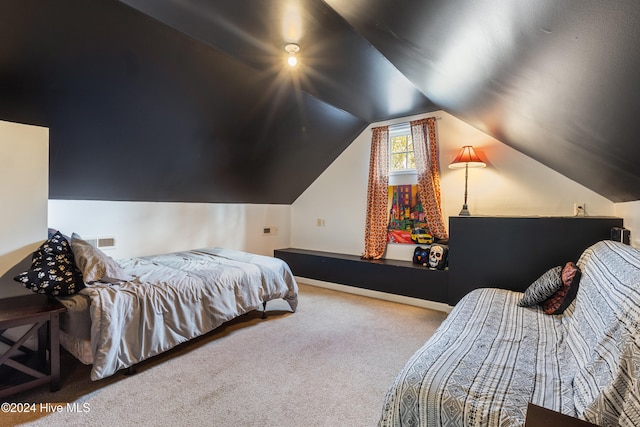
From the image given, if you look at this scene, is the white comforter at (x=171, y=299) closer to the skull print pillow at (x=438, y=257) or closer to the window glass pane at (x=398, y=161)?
the skull print pillow at (x=438, y=257)

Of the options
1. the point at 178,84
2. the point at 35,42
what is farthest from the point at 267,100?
the point at 35,42

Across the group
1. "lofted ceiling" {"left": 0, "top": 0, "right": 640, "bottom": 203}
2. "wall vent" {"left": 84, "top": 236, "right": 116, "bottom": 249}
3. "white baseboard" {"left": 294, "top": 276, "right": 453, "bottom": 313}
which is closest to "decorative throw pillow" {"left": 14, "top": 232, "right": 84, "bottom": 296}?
"lofted ceiling" {"left": 0, "top": 0, "right": 640, "bottom": 203}

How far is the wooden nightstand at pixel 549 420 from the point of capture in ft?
2.55

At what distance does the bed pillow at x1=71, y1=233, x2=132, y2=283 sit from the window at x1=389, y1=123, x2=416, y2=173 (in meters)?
3.23

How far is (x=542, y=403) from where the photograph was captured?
1.11 meters

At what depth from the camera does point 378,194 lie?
159 inches

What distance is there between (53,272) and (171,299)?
734mm

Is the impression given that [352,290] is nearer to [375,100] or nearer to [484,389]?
[375,100]

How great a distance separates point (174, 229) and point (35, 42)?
233 centimetres

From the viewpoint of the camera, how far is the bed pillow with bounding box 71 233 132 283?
2051 millimetres

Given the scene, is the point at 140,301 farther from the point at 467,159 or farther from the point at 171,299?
the point at 467,159

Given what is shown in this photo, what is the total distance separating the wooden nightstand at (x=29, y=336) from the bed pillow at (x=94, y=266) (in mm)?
236

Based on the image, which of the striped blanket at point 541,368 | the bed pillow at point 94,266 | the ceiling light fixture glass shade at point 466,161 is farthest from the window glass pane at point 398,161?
the bed pillow at point 94,266

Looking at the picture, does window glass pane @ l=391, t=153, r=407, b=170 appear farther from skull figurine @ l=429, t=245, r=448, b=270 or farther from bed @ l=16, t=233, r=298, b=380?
bed @ l=16, t=233, r=298, b=380
